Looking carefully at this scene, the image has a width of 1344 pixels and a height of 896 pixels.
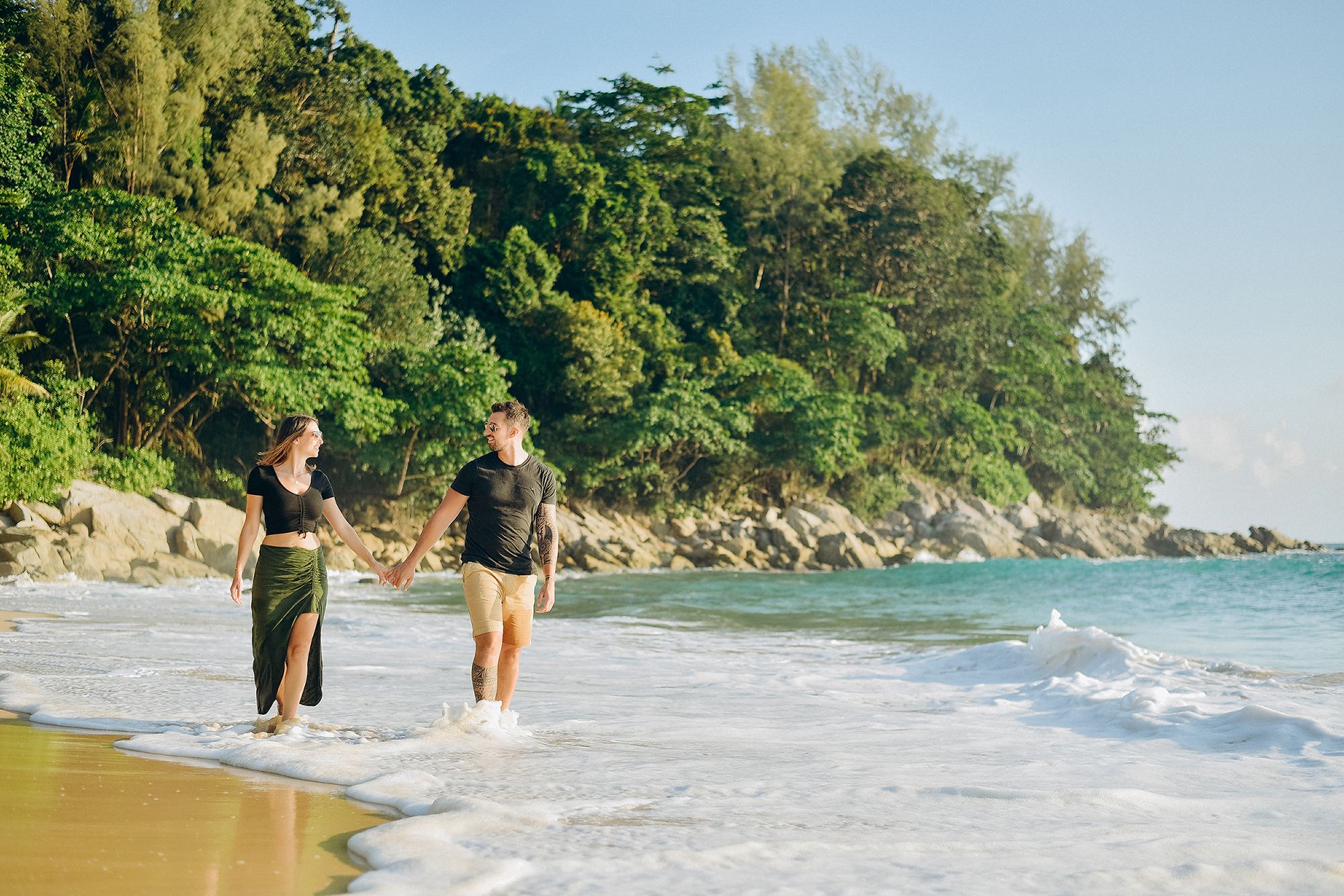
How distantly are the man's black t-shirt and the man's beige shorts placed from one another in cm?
4

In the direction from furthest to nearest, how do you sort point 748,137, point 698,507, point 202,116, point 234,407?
A: 1. point 748,137
2. point 698,507
3. point 234,407
4. point 202,116

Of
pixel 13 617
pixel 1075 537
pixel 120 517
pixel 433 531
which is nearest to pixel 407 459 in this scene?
pixel 120 517

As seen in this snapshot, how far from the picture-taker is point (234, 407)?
26141 millimetres

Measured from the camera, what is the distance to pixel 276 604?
452cm

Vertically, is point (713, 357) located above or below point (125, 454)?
above

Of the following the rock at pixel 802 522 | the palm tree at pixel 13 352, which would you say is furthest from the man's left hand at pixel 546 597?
the rock at pixel 802 522

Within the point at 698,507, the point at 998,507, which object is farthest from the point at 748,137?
the point at 998,507

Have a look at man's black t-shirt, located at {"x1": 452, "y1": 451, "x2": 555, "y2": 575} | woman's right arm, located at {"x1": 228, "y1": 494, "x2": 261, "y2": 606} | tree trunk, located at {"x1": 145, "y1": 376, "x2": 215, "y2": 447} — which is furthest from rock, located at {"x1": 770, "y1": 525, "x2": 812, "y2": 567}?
woman's right arm, located at {"x1": 228, "y1": 494, "x2": 261, "y2": 606}

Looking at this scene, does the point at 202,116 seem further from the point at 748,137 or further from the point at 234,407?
the point at 748,137

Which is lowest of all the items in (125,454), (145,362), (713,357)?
(125,454)

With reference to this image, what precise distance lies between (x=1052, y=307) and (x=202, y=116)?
38415 mm

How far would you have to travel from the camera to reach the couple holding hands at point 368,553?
4.54 m

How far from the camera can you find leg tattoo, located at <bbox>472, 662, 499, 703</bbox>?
4.74 metres

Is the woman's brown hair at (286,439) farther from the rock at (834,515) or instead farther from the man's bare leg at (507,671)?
the rock at (834,515)
